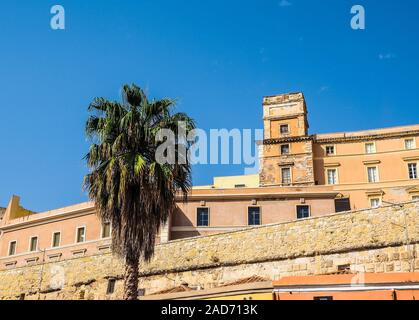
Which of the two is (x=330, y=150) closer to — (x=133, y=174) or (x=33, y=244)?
(x=33, y=244)

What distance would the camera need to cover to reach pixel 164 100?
21.5 metres

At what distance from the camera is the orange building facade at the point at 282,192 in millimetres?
39938

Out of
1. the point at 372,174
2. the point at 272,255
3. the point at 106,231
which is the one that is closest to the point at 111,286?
the point at 272,255

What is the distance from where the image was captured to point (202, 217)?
3984cm

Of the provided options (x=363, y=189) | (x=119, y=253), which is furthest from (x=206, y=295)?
(x=363, y=189)

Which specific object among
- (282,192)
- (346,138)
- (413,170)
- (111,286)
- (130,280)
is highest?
(346,138)

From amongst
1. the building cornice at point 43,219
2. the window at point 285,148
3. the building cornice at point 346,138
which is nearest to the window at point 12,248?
the building cornice at point 43,219

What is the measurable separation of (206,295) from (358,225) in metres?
9.35

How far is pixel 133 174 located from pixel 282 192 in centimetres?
2267

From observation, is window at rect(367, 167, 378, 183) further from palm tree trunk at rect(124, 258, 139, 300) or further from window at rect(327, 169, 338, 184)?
palm tree trunk at rect(124, 258, 139, 300)

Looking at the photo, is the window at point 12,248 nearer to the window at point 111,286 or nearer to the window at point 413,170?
the window at point 111,286

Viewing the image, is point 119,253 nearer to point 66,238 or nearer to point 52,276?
point 52,276

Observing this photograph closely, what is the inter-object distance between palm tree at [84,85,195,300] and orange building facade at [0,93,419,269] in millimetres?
18436

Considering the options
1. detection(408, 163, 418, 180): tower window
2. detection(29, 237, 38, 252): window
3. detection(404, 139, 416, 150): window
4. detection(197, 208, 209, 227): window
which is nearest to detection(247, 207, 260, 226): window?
detection(197, 208, 209, 227): window
